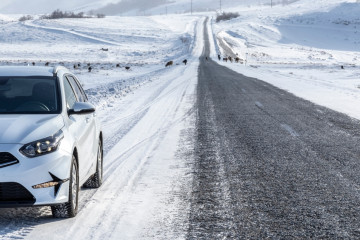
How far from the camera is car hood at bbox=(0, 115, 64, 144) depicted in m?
4.73

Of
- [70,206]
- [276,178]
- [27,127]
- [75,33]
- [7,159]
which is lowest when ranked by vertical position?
[75,33]

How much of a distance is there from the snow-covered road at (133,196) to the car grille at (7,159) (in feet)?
A: 1.96

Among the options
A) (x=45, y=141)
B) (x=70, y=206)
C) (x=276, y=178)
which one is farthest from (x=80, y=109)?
(x=276, y=178)

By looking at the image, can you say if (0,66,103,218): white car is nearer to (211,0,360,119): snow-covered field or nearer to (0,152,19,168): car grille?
(0,152,19,168): car grille

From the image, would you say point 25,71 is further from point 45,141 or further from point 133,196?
point 133,196

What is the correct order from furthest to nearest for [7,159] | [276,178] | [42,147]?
[276,178] → [42,147] → [7,159]

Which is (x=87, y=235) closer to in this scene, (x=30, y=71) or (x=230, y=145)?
(x=30, y=71)

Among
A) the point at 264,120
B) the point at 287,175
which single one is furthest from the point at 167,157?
the point at 264,120

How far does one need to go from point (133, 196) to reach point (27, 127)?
160 centimetres

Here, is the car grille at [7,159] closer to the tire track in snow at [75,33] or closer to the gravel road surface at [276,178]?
the gravel road surface at [276,178]

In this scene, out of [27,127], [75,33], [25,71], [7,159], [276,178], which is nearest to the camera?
[7,159]

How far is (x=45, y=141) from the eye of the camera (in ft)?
15.9

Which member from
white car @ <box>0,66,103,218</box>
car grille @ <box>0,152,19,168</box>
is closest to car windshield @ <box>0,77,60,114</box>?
white car @ <box>0,66,103,218</box>

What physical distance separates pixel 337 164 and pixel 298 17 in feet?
479
